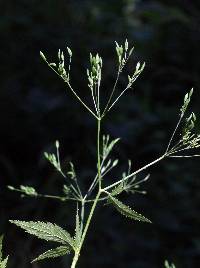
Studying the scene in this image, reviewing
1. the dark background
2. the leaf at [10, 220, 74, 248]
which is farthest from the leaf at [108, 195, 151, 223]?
the dark background

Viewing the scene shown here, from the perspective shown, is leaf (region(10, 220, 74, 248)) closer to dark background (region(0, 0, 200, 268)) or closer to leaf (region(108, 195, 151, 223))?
leaf (region(108, 195, 151, 223))

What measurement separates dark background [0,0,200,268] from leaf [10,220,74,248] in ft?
7.27

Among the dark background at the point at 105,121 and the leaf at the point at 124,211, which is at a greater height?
the leaf at the point at 124,211

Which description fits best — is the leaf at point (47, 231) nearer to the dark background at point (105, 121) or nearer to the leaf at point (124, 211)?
the leaf at point (124, 211)

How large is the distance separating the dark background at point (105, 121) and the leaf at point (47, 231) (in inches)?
Answer: 87.2

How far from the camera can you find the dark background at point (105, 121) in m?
3.08

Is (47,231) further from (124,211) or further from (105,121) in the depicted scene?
(105,121)

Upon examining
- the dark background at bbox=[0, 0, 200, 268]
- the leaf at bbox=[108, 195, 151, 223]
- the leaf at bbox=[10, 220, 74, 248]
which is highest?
the leaf at bbox=[108, 195, 151, 223]

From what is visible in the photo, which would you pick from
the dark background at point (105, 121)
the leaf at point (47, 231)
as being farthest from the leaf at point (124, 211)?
the dark background at point (105, 121)

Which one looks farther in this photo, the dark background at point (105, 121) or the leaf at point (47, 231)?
the dark background at point (105, 121)

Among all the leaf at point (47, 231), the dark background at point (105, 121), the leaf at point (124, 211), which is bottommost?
the dark background at point (105, 121)

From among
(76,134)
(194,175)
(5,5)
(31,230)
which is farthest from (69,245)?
(5,5)

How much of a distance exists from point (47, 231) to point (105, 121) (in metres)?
3.07

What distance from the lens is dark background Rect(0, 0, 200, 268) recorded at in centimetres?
308
